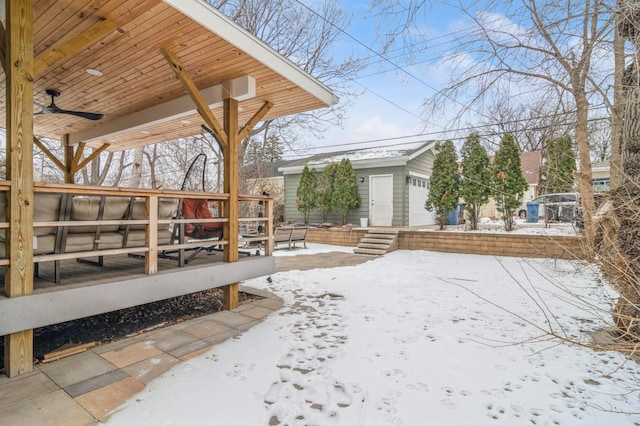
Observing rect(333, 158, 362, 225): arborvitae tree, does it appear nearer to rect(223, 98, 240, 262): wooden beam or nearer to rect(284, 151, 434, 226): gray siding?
rect(284, 151, 434, 226): gray siding

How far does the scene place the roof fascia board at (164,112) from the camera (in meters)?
3.92

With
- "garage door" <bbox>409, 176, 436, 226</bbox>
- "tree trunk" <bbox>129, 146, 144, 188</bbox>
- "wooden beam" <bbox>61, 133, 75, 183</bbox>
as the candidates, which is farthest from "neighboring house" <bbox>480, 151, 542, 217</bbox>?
"wooden beam" <bbox>61, 133, 75, 183</bbox>

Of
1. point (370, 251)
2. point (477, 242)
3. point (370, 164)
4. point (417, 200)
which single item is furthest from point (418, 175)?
point (370, 251)

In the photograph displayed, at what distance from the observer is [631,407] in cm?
207

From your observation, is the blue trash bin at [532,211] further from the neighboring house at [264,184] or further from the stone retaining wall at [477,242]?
the neighboring house at [264,184]

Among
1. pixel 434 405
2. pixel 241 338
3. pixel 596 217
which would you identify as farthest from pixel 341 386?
pixel 596 217

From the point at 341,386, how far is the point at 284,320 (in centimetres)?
145

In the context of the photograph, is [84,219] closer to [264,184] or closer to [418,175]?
[418,175]

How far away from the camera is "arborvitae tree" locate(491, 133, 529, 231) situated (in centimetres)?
872

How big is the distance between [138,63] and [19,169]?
2.00 meters

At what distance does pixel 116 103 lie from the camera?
5.28 meters

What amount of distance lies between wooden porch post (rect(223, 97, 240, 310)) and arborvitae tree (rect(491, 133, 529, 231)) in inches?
289

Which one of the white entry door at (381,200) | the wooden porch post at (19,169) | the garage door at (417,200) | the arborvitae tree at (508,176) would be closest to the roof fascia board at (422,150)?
the garage door at (417,200)

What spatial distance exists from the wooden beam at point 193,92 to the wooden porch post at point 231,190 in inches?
3.8
